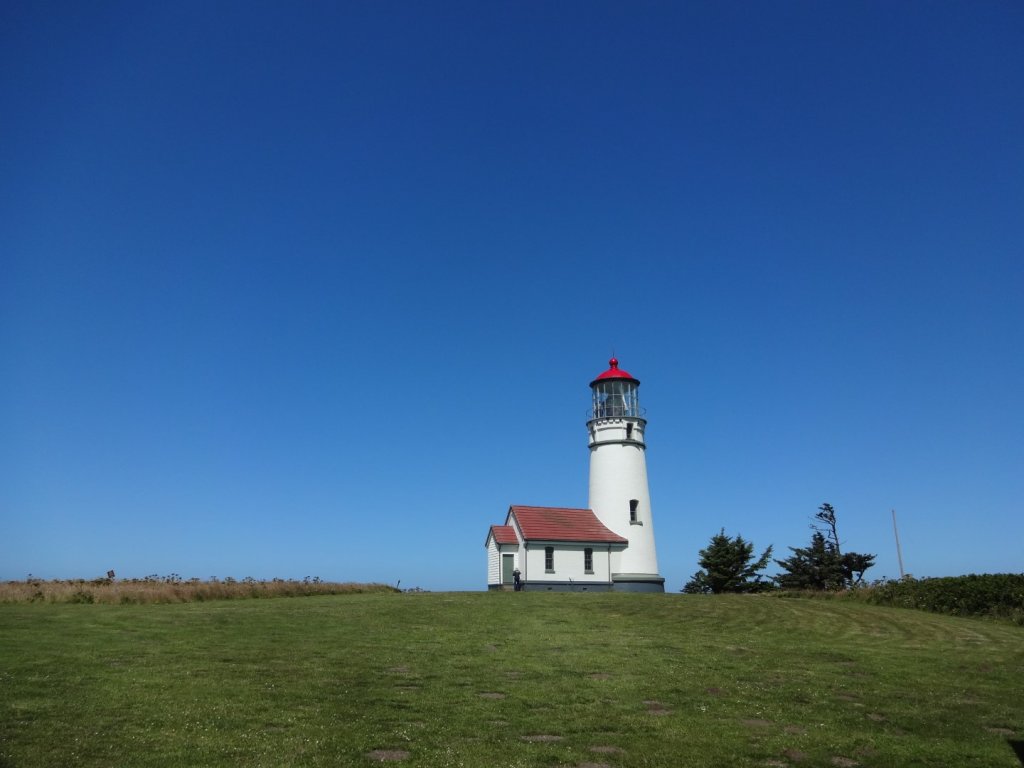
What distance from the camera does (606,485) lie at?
153 feet

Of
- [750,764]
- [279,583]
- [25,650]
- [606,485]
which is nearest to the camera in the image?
[750,764]

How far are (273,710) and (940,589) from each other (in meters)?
30.6

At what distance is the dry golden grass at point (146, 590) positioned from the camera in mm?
28375

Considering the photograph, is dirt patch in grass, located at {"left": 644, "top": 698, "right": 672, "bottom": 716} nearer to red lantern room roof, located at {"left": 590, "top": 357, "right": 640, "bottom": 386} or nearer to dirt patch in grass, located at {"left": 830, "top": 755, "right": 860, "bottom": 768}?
dirt patch in grass, located at {"left": 830, "top": 755, "right": 860, "bottom": 768}

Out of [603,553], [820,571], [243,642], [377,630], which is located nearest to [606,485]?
[603,553]

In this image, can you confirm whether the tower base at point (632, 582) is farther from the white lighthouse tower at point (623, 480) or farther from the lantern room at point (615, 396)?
the lantern room at point (615, 396)

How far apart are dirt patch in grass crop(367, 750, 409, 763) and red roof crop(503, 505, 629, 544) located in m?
34.0

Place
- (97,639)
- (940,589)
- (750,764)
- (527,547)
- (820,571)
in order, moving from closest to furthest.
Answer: (750,764), (97,639), (940,589), (527,547), (820,571)

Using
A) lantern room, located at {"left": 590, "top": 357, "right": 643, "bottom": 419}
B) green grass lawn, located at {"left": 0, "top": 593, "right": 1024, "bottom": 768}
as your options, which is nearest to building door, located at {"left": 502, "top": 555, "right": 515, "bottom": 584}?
lantern room, located at {"left": 590, "top": 357, "right": 643, "bottom": 419}

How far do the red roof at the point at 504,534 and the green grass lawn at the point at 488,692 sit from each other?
64.2ft

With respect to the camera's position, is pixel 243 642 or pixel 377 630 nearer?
pixel 243 642

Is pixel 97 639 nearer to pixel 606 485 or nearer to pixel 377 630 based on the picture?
pixel 377 630

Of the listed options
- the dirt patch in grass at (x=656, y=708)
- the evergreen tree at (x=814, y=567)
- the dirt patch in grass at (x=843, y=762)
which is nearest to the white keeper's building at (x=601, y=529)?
the evergreen tree at (x=814, y=567)

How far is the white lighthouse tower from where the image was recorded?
149 ft
